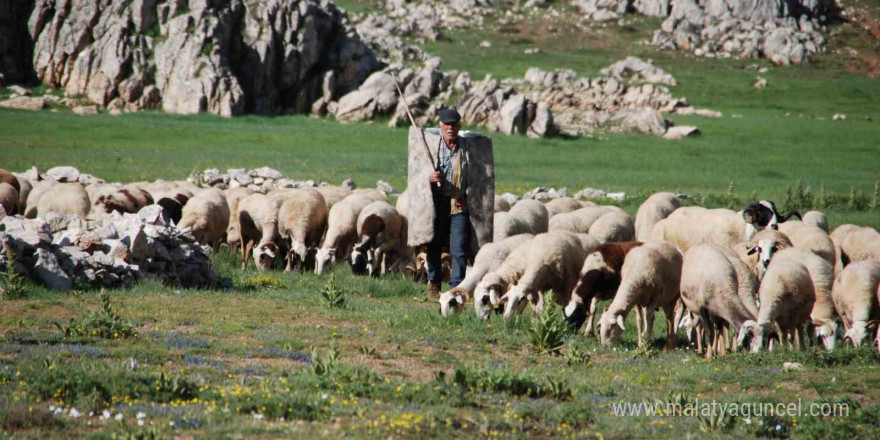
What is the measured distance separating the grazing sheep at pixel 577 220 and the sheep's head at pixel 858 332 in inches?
258

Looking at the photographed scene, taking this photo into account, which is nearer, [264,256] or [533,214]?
[264,256]

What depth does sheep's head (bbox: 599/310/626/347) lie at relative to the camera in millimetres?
11547

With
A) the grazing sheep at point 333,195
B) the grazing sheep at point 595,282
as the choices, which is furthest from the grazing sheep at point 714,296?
the grazing sheep at point 333,195

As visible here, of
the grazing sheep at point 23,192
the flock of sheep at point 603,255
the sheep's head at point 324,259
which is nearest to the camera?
the flock of sheep at point 603,255

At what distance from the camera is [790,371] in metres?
9.98

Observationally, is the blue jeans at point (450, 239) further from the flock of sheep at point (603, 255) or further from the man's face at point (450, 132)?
the man's face at point (450, 132)

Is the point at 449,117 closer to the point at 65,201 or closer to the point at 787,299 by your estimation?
the point at 787,299

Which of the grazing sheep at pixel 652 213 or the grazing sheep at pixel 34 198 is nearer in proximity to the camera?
the grazing sheep at pixel 652 213

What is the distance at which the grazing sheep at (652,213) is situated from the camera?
64.2 ft

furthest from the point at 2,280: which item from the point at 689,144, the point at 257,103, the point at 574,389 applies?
the point at 257,103

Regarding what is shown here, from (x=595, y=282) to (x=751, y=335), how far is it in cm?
227

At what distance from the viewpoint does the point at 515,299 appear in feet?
42.6

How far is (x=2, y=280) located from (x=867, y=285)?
41.5 feet

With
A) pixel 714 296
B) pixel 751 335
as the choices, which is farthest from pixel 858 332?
pixel 714 296
